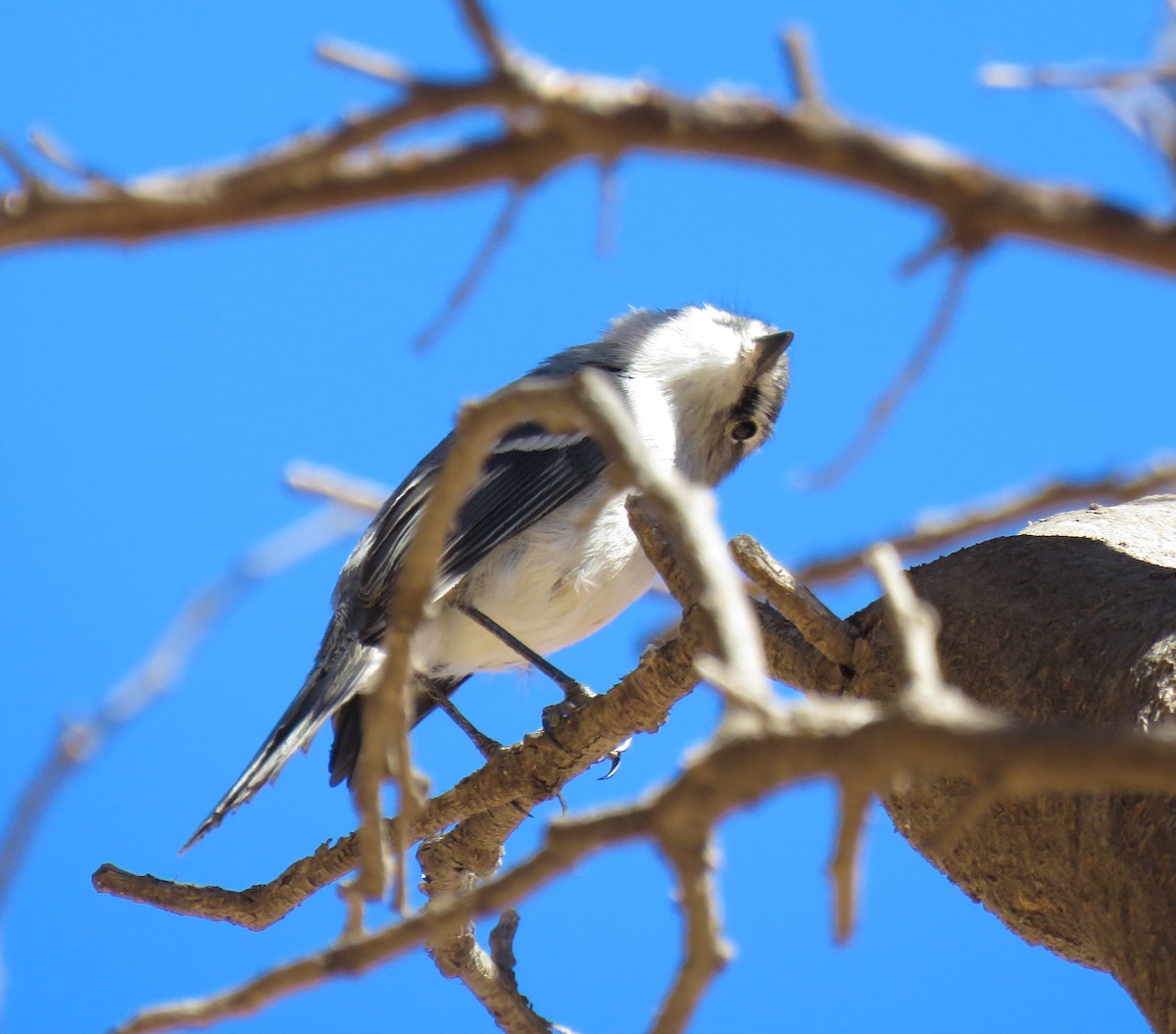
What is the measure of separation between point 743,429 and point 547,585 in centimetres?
65

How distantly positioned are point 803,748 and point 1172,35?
1.33 meters

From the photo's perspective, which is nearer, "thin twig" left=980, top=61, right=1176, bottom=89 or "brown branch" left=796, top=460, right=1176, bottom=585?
"thin twig" left=980, top=61, right=1176, bottom=89

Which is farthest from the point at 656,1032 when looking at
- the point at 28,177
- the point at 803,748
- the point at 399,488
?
the point at 399,488

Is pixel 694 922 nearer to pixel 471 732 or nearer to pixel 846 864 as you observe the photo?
pixel 846 864

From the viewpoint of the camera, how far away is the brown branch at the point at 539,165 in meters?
0.64

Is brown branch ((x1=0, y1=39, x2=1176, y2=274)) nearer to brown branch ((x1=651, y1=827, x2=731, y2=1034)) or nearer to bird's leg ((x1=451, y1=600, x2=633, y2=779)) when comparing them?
brown branch ((x1=651, y1=827, x2=731, y2=1034))

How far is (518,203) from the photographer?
28.6 inches

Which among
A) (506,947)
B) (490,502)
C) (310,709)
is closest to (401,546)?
(490,502)

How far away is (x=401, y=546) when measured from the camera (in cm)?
252

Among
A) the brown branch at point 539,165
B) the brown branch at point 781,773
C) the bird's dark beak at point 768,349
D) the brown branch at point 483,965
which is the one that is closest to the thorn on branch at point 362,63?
the brown branch at point 539,165

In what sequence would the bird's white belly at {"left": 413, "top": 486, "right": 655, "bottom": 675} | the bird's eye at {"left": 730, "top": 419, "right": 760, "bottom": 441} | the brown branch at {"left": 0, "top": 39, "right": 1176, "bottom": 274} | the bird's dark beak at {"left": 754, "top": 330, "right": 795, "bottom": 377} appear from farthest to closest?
the bird's eye at {"left": 730, "top": 419, "right": 760, "bottom": 441}, the bird's dark beak at {"left": 754, "top": 330, "right": 795, "bottom": 377}, the bird's white belly at {"left": 413, "top": 486, "right": 655, "bottom": 675}, the brown branch at {"left": 0, "top": 39, "right": 1176, "bottom": 274}

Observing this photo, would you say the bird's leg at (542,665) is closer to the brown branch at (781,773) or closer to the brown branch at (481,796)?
the brown branch at (481,796)

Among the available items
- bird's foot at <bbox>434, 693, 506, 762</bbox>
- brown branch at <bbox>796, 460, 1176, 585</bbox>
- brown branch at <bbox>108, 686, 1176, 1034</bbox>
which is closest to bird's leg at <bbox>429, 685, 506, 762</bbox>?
bird's foot at <bbox>434, 693, 506, 762</bbox>

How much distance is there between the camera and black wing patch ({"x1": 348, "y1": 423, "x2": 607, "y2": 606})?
8.40 feet
